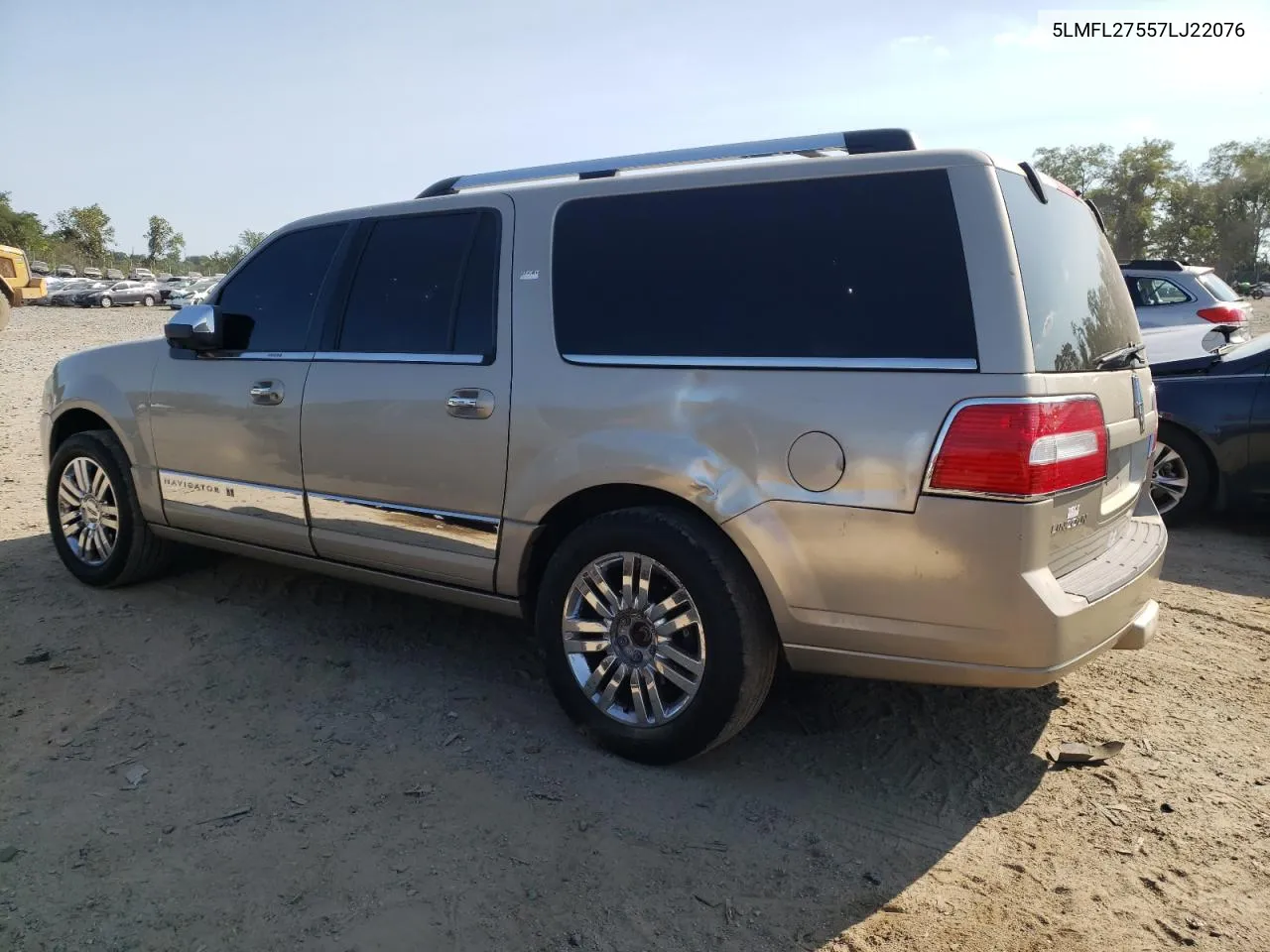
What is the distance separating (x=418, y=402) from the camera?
369 centimetres

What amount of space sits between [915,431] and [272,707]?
268cm

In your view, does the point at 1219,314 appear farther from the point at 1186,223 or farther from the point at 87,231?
the point at 87,231

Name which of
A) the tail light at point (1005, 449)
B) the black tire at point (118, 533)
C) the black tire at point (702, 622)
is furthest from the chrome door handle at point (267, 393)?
the tail light at point (1005, 449)

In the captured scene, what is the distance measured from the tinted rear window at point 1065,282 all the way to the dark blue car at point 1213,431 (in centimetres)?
304

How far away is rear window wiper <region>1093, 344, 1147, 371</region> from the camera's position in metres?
3.01

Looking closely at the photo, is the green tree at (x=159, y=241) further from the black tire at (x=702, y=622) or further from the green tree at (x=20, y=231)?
the black tire at (x=702, y=622)

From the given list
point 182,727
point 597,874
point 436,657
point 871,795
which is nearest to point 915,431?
point 871,795

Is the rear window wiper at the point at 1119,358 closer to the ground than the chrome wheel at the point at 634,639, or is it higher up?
higher up

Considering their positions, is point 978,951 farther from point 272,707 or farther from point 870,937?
point 272,707

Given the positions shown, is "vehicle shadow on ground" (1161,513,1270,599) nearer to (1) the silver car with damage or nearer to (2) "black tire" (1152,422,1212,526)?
(2) "black tire" (1152,422,1212,526)

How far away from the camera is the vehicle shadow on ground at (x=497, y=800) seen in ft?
8.31

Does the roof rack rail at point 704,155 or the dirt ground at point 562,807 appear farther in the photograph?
the roof rack rail at point 704,155

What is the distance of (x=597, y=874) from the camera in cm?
270

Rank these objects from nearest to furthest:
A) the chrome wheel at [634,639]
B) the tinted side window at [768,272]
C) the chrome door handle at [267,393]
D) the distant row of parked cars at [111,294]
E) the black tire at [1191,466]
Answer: the tinted side window at [768,272] → the chrome wheel at [634,639] → the chrome door handle at [267,393] → the black tire at [1191,466] → the distant row of parked cars at [111,294]
